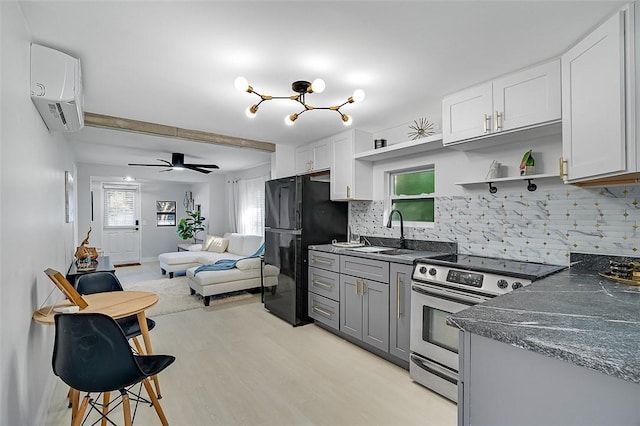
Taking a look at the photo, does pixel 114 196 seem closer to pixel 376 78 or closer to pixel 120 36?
pixel 120 36

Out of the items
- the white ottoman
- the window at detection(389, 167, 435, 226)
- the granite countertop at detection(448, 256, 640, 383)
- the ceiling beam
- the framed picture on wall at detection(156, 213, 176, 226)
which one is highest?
the ceiling beam

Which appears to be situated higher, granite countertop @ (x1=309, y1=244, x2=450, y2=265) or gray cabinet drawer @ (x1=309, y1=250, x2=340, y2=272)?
granite countertop @ (x1=309, y1=244, x2=450, y2=265)

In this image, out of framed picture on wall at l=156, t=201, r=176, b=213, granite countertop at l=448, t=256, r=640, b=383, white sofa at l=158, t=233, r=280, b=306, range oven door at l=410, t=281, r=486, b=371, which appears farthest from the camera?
framed picture on wall at l=156, t=201, r=176, b=213

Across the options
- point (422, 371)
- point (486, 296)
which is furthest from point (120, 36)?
point (422, 371)

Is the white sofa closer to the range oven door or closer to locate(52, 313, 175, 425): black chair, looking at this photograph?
the range oven door

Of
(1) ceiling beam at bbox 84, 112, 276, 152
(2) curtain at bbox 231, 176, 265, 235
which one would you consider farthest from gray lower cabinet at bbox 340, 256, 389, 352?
(2) curtain at bbox 231, 176, 265, 235

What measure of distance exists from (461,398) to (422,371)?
1300 millimetres

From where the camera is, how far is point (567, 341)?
3.09 feet

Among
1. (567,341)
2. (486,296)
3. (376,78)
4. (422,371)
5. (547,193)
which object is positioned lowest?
(422,371)

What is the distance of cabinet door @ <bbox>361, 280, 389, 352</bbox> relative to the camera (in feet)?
8.99

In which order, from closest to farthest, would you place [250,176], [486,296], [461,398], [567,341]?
[567,341], [461,398], [486,296], [250,176]

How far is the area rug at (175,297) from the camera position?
4.29 meters

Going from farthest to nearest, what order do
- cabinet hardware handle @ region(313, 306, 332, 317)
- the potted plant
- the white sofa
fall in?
the potted plant → the white sofa → cabinet hardware handle @ region(313, 306, 332, 317)

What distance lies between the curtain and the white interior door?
118 inches
